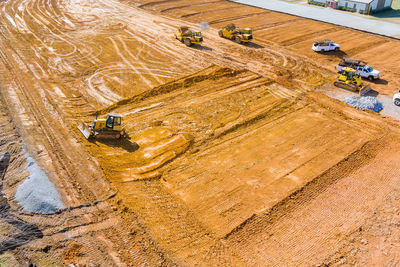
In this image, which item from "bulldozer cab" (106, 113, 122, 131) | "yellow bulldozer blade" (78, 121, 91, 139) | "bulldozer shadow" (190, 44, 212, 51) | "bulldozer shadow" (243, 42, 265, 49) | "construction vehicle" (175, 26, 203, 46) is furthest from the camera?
"bulldozer shadow" (243, 42, 265, 49)

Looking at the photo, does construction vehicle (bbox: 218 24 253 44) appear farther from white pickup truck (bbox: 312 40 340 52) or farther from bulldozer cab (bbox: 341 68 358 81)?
bulldozer cab (bbox: 341 68 358 81)

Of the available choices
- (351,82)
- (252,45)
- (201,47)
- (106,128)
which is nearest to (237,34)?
(252,45)

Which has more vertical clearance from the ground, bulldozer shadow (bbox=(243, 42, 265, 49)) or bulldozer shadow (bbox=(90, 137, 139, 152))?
bulldozer shadow (bbox=(243, 42, 265, 49))

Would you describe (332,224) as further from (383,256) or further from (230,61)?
(230,61)

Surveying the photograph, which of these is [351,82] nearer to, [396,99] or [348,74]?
[348,74]

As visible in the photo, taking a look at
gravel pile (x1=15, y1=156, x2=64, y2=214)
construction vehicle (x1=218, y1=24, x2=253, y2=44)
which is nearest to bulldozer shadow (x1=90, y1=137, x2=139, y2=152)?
gravel pile (x1=15, y1=156, x2=64, y2=214)

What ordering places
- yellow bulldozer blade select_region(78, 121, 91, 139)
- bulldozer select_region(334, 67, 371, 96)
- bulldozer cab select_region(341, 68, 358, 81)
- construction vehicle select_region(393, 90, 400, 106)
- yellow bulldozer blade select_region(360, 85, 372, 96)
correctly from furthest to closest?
bulldozer cab select_region(341, 68, 358, 81) < bulldozer select_region(334, 67, 371, 96) < yellow bulldozer blade select_region(360, 85, 372, 96) < construction vehicle select_region(393, 90, 400, 106) < yellow bulldozer blade select_region(78, 121, 91, 139)

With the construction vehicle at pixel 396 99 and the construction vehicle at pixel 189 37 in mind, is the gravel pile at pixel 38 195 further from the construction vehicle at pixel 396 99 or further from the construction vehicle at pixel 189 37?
the construction vehicle at pixel 396 99
